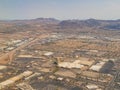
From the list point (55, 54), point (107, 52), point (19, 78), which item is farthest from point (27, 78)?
point (107, 52)

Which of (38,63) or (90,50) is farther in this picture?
(90,50)

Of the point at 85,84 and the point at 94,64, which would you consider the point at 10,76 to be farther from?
the point at 94,64

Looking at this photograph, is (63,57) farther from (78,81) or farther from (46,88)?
(46,88)

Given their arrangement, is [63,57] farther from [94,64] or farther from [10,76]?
[10,76]

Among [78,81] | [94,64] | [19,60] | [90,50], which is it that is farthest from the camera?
[90,50]

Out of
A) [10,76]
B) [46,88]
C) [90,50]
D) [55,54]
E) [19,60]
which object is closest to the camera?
[46,88]

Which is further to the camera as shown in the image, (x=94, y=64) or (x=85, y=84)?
(x=94, y=64)

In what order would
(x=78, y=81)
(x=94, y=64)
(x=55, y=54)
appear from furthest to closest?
(x=55, y=54) → (x=94, y=64) → (x=78, y=81)

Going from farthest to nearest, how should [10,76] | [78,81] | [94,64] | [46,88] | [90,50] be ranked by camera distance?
[90,50] < [94,64] < [10,76] < [78,81] < [46,88]

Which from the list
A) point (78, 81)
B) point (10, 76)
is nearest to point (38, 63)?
point (10, 76)
